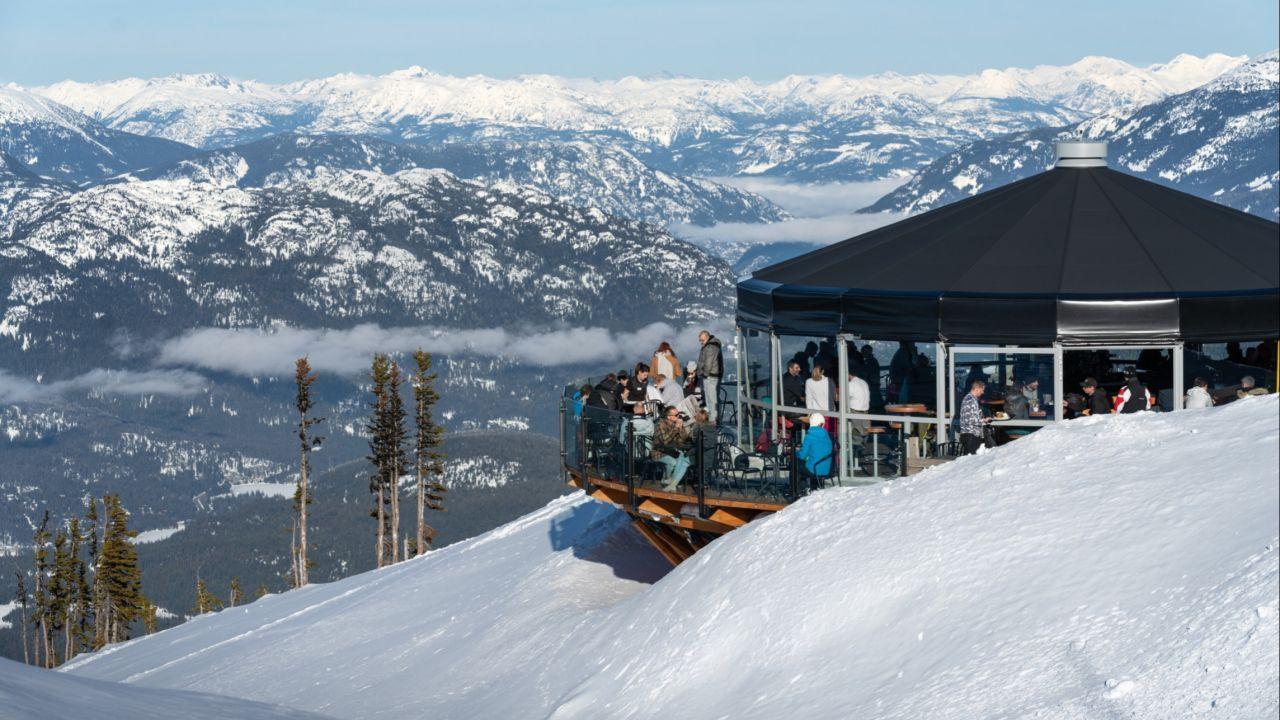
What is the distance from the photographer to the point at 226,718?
87.4ft

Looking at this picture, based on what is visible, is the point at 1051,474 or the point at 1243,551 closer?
the point at 1243,551

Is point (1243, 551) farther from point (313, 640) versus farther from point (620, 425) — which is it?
point (313, 640)

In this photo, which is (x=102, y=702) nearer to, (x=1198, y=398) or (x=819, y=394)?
(x=819, y=394)

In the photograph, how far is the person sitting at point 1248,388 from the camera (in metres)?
23.5

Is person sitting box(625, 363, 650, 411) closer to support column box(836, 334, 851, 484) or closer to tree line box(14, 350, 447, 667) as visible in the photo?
support column box(836, 334, 851, 484)

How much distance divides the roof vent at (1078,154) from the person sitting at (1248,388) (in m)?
5.56

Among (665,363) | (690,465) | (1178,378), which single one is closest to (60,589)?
(665,363)

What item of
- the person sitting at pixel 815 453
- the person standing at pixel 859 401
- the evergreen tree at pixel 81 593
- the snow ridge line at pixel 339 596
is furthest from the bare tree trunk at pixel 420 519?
the person standing at pixel 859 401

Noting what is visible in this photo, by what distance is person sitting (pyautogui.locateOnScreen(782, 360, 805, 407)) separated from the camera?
25.5 metres

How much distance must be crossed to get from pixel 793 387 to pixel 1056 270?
4.65 m

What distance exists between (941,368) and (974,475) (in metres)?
2.66

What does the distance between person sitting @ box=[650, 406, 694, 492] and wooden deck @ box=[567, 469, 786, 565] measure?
0.83 feet

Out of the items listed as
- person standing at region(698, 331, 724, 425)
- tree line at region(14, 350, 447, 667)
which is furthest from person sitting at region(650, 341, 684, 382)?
tree line at region(14, 350, 447, 667)

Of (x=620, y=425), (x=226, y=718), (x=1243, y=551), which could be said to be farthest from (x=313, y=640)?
(x=1243, y=551)
